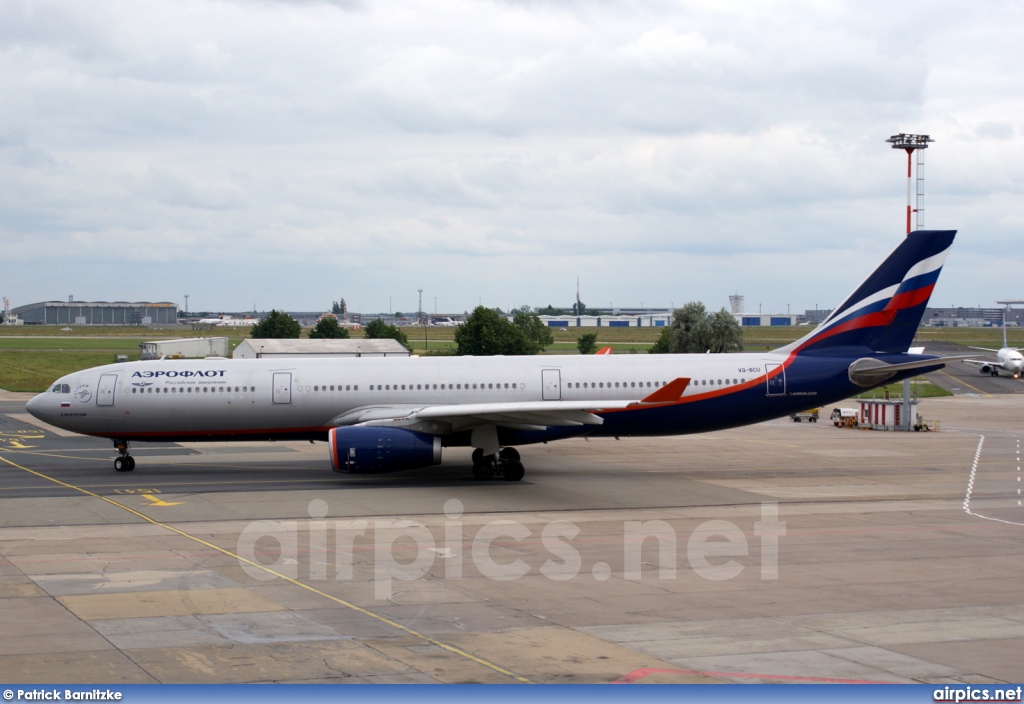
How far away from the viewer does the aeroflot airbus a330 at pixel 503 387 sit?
31.5m

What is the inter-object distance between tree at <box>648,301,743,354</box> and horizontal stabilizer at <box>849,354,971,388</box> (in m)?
38.9

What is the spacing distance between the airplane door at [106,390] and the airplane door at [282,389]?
504cm

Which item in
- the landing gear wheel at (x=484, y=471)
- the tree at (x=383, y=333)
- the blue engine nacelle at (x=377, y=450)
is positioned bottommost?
the landing gear wheel at (x=484, y=471)

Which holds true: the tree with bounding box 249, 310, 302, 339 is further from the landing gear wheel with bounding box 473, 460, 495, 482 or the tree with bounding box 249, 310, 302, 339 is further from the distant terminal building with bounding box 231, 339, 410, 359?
the landing gear wheel with bounding box 473, 460, 495, 482

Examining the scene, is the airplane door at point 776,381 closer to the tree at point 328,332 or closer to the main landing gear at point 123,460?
the main landing gear at point 123,460

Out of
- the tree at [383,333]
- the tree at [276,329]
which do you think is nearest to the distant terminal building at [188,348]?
the tree at [383,333]

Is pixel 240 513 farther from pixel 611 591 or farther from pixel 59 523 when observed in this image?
pixel 611 591

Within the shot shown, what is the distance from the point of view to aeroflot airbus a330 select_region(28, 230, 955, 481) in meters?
31.5

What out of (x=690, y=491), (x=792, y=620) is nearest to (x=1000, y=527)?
(x=690, y=491)

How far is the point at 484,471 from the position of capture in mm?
30750

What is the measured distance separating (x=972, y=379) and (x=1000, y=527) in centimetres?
6207

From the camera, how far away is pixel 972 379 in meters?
79.9

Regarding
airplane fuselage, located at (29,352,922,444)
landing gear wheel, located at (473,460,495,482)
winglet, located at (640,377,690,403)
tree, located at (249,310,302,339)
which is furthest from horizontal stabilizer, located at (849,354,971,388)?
tree, located at (249,310,302,339)

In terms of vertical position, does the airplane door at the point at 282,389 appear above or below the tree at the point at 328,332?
below
